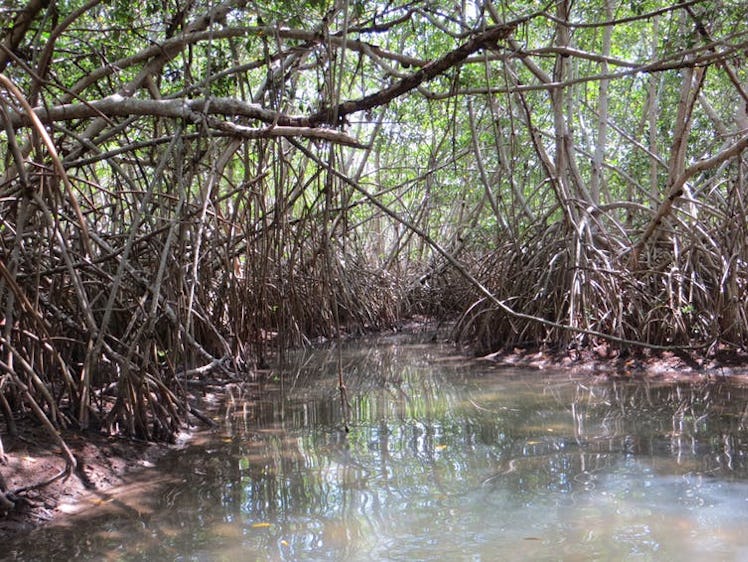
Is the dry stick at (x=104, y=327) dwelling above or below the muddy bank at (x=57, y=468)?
above

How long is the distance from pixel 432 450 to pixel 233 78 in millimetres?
2854

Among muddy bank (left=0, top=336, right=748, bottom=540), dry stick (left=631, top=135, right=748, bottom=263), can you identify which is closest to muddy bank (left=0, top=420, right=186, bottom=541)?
muddy bank (left=0, top=336, right=748, bottom=540)

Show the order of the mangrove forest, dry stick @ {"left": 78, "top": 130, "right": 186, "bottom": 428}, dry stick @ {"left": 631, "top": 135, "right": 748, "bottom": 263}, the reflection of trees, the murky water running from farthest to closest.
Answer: dry stick @ {"left": 631, "top": 135, "right": 748, "bottom": 263} < the mangrove forest < dry stick @ {"left": 78, "top": 130, "right": 186, "bottom": 428} < the reflection of trees < the murky water

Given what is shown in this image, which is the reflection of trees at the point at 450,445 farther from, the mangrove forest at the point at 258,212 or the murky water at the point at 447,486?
the mangrove forest at the point at 258,212

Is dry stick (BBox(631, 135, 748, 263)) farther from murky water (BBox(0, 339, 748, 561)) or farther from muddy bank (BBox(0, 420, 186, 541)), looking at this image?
muddy bank (BBox(0, 420, 186, 541))

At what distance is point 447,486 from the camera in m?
2.53

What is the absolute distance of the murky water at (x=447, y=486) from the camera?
6.64 feet

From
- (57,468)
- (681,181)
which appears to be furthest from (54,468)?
(681,181)

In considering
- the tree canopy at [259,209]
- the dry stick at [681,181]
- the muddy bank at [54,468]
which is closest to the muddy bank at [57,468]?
the muddy bank at [54,468]

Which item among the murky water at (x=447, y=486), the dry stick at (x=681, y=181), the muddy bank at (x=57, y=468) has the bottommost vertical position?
the murky water at (x=447, y=486)

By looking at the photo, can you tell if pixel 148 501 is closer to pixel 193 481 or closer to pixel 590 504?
pixel 193 481

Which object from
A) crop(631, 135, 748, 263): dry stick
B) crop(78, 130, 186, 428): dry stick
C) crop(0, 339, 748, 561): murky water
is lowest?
crop(0, 339, 748, 561): murky water

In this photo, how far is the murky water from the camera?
2.03 meters

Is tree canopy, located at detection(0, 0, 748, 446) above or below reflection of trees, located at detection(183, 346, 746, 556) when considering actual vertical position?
above
